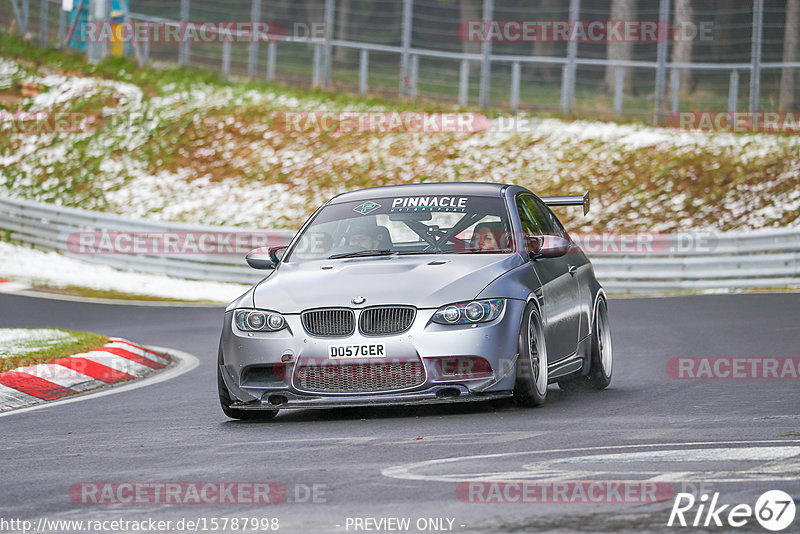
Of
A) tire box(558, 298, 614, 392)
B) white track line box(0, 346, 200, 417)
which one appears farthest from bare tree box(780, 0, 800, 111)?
tire box(558, 298, 614, 392)

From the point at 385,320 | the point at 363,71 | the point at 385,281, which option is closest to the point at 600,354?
the point at 385,281

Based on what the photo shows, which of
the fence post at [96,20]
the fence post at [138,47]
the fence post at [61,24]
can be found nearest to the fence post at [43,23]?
the fence post at [61,24]

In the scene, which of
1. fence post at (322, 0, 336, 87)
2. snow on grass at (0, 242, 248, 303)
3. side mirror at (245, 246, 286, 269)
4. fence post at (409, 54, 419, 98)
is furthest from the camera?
fence post at (322, 0, 336, 87)

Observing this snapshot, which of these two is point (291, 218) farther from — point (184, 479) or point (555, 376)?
point (184, 479)

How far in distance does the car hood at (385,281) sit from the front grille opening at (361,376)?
37cm

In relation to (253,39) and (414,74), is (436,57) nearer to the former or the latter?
(414,74)

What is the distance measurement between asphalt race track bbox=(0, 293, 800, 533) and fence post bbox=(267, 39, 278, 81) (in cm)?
2424

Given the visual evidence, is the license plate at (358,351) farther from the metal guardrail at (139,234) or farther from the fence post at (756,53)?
the fence post at (756,53)

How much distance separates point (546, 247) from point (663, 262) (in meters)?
13.0

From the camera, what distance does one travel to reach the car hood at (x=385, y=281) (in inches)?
330

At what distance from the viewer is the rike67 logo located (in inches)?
196

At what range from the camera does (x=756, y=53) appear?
27609mm

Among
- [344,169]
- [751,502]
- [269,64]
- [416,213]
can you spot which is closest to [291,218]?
[344,169]

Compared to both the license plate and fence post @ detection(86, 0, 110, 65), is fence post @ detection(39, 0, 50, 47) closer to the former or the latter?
fence post @ detection(86, 0, 110, 65)
